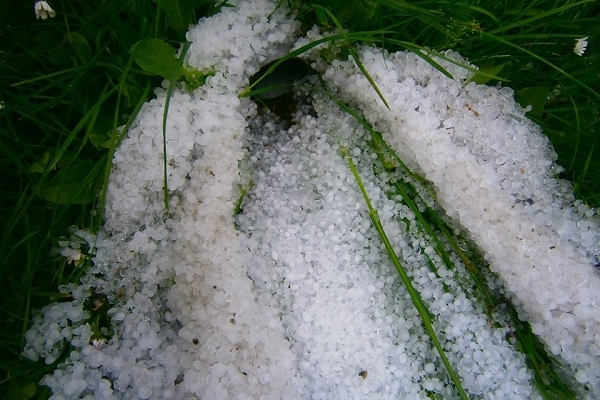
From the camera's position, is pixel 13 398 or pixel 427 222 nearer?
pixel 13 398

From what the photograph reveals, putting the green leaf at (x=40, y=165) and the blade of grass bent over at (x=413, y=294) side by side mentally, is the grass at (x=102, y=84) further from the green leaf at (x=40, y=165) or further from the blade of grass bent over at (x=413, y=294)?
the blade of grass bent over at (x=413, y=294)

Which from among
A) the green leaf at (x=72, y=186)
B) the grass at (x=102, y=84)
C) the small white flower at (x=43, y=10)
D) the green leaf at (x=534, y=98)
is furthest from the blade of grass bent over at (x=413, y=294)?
the small white flower at (x=43, y=10)

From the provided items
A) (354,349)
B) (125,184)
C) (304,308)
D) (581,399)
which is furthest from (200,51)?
(581,399)

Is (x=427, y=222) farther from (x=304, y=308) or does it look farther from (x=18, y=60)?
(x=18, y=60)

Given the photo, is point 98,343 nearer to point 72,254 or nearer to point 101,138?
point 72,254

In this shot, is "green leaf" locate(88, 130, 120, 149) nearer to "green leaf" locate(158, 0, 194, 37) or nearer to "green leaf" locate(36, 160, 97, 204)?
"green leaf" locate(36, 160, 97, 204)

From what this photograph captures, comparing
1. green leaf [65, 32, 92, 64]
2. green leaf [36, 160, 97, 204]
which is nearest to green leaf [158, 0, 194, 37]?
green leaf [65, 32, 92, 64]

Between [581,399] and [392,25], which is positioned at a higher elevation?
[392,25]
